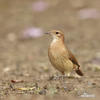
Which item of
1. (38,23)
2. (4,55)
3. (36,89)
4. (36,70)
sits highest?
(38,23)

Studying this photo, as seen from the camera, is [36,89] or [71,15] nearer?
[36,89]

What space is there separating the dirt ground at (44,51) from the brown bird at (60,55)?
275mm

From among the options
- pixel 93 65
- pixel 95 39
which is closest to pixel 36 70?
pixel 93 65

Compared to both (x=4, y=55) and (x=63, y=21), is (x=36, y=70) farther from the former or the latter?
(x=63, y=21)

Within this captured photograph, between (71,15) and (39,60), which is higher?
(71,15)

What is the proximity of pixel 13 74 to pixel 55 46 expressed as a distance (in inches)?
71.1

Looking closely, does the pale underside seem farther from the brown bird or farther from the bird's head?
the bird's head

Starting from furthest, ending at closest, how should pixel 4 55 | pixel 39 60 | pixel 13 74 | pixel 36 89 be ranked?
pixel 4 55
pixel 39 60
pixel 13 74
pixel 36 89

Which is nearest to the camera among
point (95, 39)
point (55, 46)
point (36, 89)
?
point (36, 89)

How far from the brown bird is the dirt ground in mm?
275

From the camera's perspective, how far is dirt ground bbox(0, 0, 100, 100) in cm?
727

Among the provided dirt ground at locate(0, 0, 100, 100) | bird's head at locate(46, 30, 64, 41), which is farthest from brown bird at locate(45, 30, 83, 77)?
dirt ground at locate(0, 0, 100, 100)

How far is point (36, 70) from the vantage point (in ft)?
32.2

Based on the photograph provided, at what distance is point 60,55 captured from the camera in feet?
Result: 25.9
